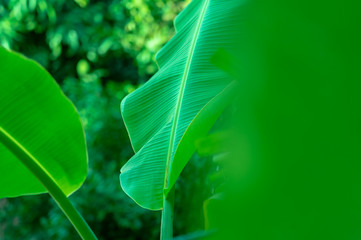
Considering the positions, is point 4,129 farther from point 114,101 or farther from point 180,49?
point 114,101

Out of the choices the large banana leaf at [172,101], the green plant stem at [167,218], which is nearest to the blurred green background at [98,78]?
the large banana leaf at [172,101]

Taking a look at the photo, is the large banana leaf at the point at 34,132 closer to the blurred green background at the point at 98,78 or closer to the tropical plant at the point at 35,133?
the tropical plant at the point at 35,133

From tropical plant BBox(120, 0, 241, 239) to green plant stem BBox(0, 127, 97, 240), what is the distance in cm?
11

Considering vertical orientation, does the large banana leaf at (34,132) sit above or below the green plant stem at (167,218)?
above

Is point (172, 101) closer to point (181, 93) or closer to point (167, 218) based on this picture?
point (181, 93)

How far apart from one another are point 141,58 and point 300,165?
2.54m

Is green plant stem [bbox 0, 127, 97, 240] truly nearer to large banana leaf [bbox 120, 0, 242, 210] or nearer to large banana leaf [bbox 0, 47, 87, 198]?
large banana leaf [bbox 0, 47, 87, 198]

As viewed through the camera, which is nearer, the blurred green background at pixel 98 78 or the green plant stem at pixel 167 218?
the green plant stem at pixel 167 218

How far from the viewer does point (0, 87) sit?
2.44 ft

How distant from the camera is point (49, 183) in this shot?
0.71m

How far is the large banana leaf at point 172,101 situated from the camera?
752 millimetres

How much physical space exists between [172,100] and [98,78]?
174 cm

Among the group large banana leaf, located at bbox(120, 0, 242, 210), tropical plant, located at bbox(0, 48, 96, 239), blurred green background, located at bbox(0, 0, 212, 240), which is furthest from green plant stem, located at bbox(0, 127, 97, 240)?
blurred green background, located at bbox(0, 0, 212, 240)

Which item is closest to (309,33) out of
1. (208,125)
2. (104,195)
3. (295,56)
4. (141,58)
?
(295,56)
